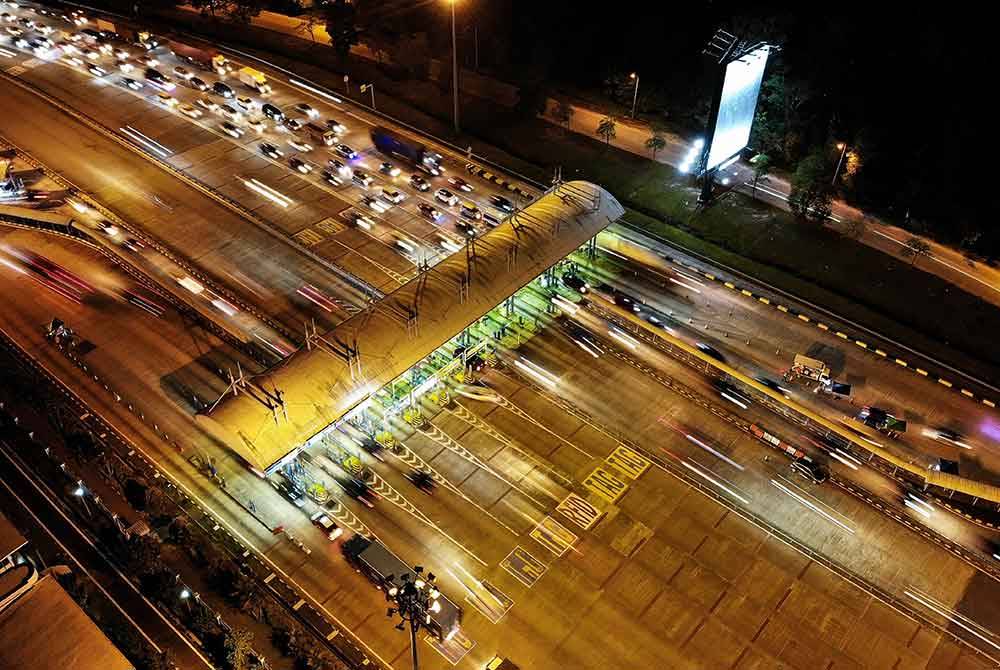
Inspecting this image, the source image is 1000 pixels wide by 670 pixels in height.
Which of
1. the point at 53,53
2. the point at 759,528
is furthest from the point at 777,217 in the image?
the point at 53,53

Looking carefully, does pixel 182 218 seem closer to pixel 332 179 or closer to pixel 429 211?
pixel 332 179

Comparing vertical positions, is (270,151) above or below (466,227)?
above

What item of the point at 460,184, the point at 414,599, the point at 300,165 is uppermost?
the point at 414,599

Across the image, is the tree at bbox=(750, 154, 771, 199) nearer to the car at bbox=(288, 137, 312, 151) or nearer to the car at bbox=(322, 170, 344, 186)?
the car at bbox=(322, 170, 344, 186)

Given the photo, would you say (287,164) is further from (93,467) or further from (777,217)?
(777,217)

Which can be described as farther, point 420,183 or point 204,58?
point 204,58

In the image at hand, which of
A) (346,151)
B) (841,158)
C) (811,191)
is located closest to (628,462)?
(811,191)

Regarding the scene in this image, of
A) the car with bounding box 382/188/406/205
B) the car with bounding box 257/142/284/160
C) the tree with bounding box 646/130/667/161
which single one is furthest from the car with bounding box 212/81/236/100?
the tree with bounding box 646/130/667/161

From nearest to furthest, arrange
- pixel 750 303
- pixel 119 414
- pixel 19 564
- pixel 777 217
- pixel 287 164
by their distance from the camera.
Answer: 1. pixel 19 564
2. pixel 119 414
3. pixel 750 303
4. pixel 777 217
5. pixel 287 164

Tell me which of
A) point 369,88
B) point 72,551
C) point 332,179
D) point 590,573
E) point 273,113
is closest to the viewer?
point 72,551
